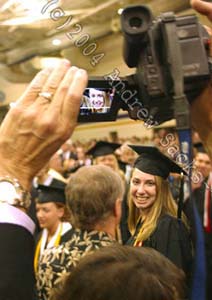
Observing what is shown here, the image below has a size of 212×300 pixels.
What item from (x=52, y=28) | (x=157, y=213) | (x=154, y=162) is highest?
(x=52, y=28)

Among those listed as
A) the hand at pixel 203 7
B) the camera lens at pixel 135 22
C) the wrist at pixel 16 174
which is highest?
Answer: the hand at pixel 203 7

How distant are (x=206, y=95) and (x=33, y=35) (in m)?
5.28

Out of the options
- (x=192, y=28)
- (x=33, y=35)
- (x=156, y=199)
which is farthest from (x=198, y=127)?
(x=33, y=35)

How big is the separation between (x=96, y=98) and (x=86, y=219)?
103cm

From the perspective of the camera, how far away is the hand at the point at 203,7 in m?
0.84

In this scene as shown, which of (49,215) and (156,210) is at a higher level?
(49,215)

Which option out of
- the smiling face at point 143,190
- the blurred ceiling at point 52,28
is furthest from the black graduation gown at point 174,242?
the blurred ceiling at point 52,28

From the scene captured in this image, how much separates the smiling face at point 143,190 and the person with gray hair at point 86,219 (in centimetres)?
47

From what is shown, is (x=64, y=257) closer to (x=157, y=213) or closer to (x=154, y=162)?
(x=157, y=213)

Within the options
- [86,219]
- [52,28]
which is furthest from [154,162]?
[52,28]

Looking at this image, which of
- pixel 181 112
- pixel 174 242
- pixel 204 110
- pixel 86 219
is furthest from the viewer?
pixel 174 242

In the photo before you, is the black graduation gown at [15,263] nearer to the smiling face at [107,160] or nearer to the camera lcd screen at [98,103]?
the camera lcd screen at [98,103]

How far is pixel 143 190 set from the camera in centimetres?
249

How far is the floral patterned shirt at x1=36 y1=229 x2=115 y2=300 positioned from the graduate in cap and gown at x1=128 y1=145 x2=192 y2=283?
10.9 inches
